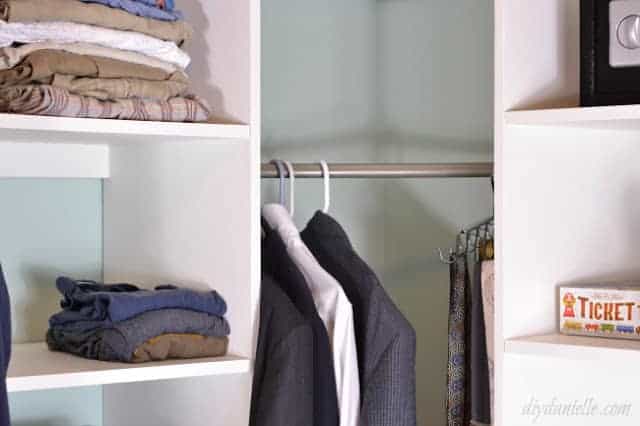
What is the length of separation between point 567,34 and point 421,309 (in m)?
0.96

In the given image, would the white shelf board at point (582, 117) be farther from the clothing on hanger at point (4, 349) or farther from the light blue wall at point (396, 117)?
the clothing on hanger at point (4, 349)

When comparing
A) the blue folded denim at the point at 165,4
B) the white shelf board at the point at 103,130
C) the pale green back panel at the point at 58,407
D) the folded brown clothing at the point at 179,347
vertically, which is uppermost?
the blue folded denim at the point at 165,4

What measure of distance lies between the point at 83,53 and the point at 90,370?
1.56ft

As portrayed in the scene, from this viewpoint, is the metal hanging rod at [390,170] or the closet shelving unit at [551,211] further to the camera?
the metal hanging rod at [390,170]

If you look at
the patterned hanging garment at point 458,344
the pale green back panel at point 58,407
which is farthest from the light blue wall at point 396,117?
the pale green back panel at point 58,407

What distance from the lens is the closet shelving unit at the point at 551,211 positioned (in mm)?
1664

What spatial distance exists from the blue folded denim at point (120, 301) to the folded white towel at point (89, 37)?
38cm

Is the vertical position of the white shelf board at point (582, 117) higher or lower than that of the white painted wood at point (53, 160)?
higher

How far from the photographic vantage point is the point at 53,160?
2.01 m

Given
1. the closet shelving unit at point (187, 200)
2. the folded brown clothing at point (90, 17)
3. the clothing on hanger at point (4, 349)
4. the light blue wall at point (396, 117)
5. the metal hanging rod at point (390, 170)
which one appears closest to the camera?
the clothing on hanger at point (4, 349)

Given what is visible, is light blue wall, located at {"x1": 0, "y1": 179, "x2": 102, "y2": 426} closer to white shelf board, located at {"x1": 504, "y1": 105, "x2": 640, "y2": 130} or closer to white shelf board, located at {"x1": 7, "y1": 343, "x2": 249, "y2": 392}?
white shelf board, located at {"x1": 7, "y1": 343, "x2": 249, "y2": 392}

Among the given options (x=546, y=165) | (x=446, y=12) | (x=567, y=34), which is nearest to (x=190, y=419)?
(x=546, y=165)

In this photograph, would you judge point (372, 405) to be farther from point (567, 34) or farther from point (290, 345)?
point (567, 34)

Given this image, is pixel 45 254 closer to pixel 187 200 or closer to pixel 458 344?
pixel 187 200
